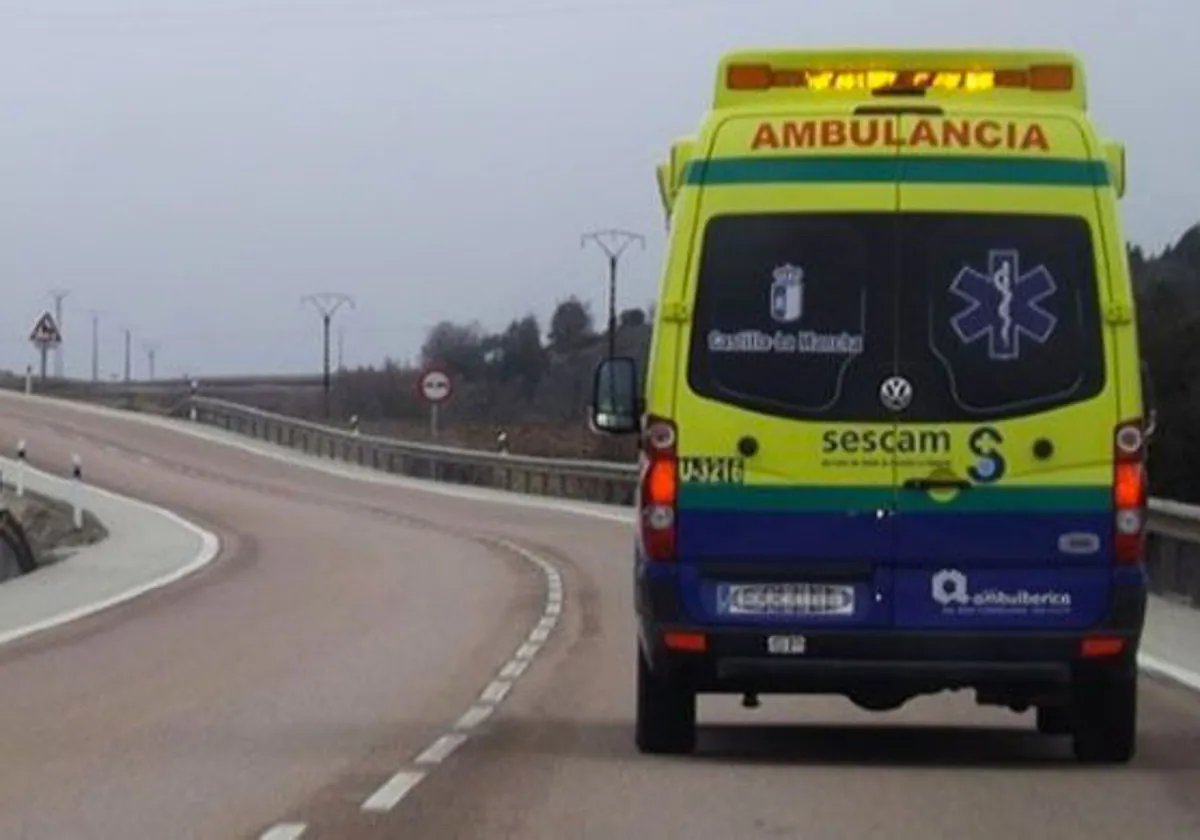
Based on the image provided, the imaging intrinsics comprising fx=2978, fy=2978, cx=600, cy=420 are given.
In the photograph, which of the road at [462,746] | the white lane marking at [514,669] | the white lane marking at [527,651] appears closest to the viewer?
the road at [462,746]

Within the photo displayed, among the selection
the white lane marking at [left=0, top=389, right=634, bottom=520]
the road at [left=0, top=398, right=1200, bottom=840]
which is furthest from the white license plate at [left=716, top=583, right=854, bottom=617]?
the white lane marking at [left=0, top=389, right=634, bottom=520]

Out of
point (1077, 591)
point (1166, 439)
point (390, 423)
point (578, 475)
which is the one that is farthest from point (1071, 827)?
point (390, 423)

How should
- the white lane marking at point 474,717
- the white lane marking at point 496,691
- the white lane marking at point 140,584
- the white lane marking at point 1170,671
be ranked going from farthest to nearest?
the white lane marking at point 140,584
the white lane marking at point 1170,671
the white lane marking at point 496,691
the white lane marking at point 474,717

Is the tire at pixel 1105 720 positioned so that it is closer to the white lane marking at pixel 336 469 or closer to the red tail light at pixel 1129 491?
the red tail light at pixel 1129 491

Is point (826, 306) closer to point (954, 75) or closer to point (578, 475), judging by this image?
point (954, 75)

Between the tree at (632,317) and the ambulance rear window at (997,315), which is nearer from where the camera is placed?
the ambulance rear window at (997,315)

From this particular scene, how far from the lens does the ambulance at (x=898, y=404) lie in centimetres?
1278

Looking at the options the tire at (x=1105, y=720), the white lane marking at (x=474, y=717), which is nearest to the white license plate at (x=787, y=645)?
the tire at (x=1105, y=720)

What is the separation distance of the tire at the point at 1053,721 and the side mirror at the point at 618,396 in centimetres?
296

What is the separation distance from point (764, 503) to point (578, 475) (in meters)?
40.4

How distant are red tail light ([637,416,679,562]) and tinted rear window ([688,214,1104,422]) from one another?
0.88ft

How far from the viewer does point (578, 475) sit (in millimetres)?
53281

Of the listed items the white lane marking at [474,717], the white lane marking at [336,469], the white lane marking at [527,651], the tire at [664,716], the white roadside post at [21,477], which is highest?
the tire at [664,716]

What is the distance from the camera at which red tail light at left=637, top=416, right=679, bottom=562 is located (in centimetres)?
1286
